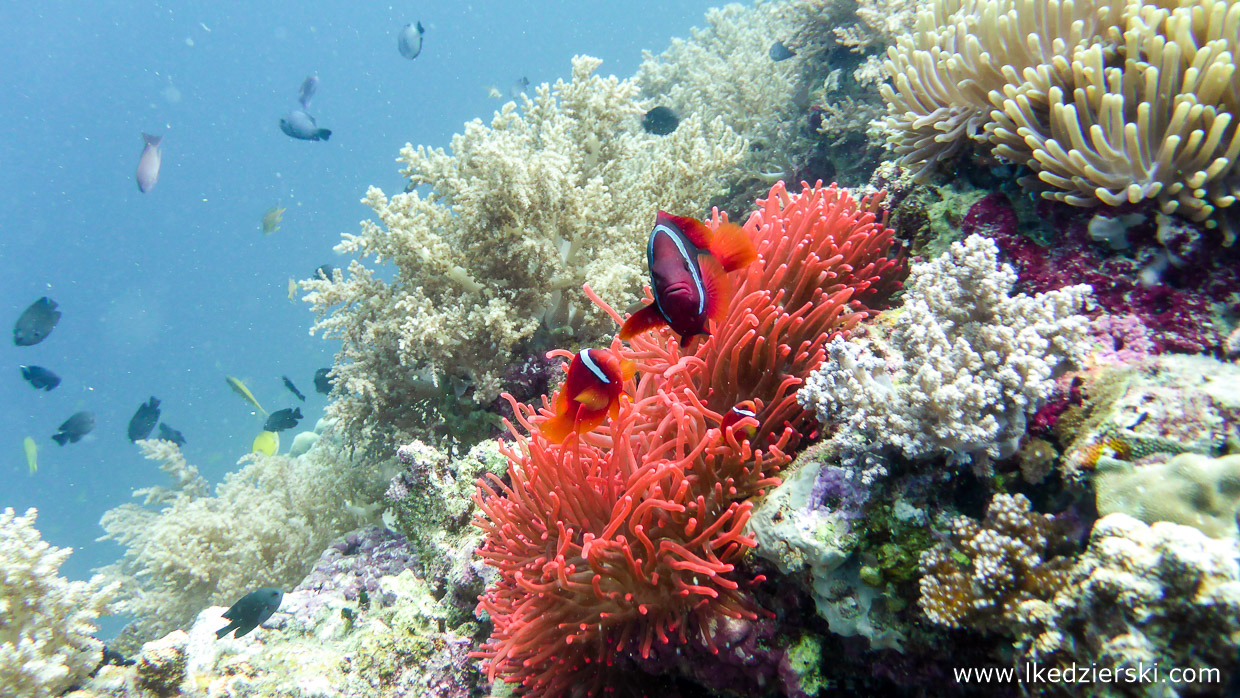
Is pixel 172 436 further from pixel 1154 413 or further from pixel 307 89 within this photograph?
pixel 1154 413

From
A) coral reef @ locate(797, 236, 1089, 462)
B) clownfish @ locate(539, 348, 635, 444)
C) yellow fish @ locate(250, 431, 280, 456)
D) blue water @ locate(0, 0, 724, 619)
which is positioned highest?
blue water @ locate(0, 0, 724, 619)

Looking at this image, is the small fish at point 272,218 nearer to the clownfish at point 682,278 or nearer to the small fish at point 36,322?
the small fish at point 36,322

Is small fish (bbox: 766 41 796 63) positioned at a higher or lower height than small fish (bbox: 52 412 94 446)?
lower

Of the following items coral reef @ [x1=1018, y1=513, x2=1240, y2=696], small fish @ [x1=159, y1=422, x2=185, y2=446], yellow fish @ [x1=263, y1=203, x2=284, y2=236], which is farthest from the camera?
yellow fish @ [x1=263, y1=203, x2=284, y2=236]

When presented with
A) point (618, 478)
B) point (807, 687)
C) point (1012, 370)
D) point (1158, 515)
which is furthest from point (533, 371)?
point (1158, 515)

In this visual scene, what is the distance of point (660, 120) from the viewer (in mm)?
7746

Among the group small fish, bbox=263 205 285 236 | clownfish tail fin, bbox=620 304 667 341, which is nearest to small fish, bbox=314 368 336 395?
small fish, bbox=263 205 285 236

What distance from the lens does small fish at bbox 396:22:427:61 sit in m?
9.75

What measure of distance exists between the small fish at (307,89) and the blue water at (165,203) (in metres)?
60.4

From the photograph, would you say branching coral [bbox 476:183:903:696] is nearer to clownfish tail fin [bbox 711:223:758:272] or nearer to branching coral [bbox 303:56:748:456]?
clownfish tail fin [bbox 711:223:758:272]

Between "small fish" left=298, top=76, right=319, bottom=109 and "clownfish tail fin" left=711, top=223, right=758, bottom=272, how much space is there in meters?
10.1

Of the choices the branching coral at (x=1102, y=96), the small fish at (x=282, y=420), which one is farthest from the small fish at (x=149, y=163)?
the branching coral at (x=1102, y=96)

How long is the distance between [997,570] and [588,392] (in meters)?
1.35

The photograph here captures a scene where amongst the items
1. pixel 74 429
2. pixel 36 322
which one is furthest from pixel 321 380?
pixel 74 429
